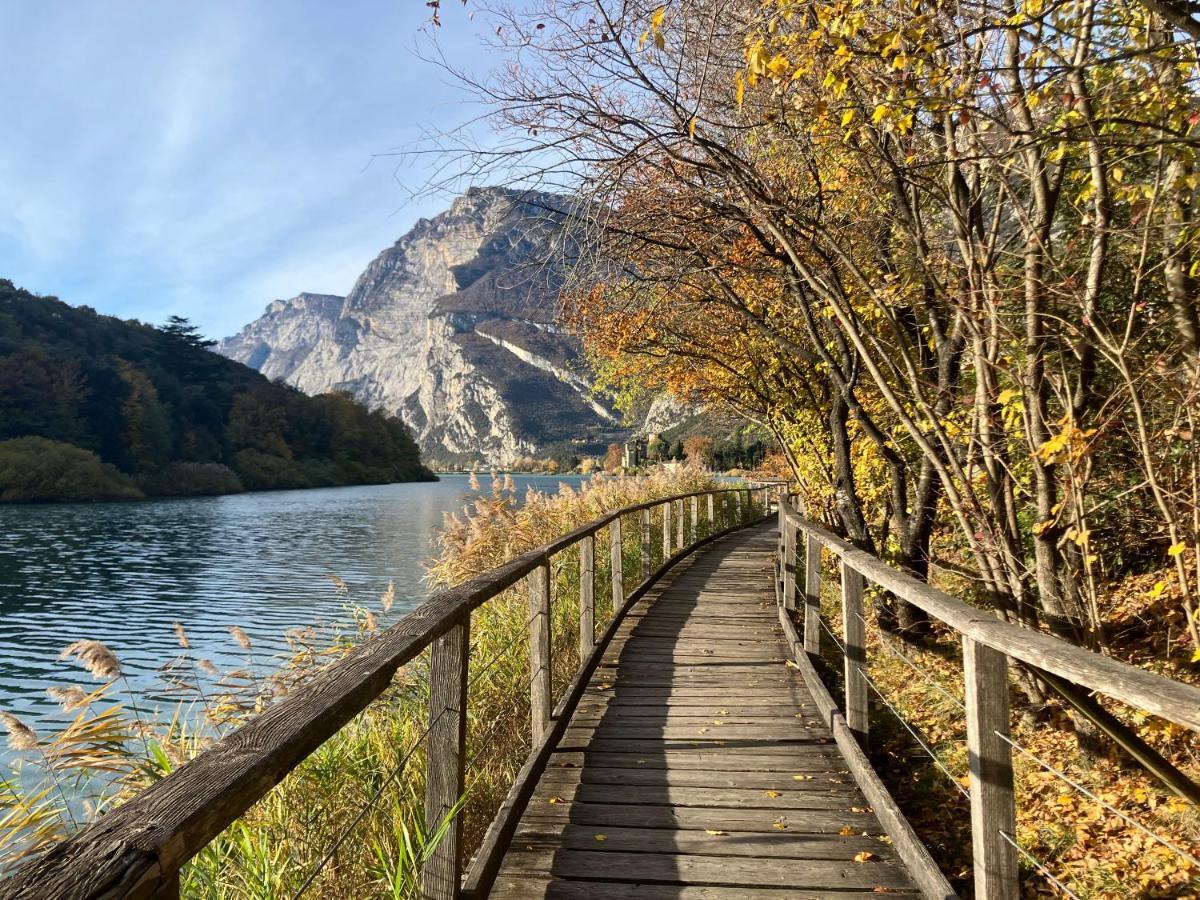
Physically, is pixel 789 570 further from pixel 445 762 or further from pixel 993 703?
pixel 445 762

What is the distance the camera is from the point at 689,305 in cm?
870

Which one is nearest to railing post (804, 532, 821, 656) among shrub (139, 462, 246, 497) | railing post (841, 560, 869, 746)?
railing post (841, 560, 869, 746)

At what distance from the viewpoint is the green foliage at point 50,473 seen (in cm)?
Answer: 5206

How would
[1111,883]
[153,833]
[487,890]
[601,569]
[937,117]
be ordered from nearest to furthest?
1. [153,833]
2. [487,890]
3. [1111,883]
4. [937,117]
5. [601,569]

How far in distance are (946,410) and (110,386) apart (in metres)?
82.1

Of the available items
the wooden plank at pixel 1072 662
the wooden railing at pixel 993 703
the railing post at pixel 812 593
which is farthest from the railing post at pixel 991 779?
the railing post at pixel 812 593

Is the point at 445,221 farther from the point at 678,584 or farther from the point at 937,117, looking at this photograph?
the point at 678,584

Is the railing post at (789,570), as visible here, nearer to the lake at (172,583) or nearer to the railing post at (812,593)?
the railing post at (812,593)

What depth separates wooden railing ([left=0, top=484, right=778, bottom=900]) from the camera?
0.98 m

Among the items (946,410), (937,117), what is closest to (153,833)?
(937,117)

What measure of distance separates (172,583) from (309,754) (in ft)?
73.2

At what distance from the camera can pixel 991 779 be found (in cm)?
242

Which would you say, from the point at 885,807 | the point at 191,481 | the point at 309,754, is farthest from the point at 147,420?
the point at 309,754

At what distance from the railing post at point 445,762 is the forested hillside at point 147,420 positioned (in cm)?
6293
